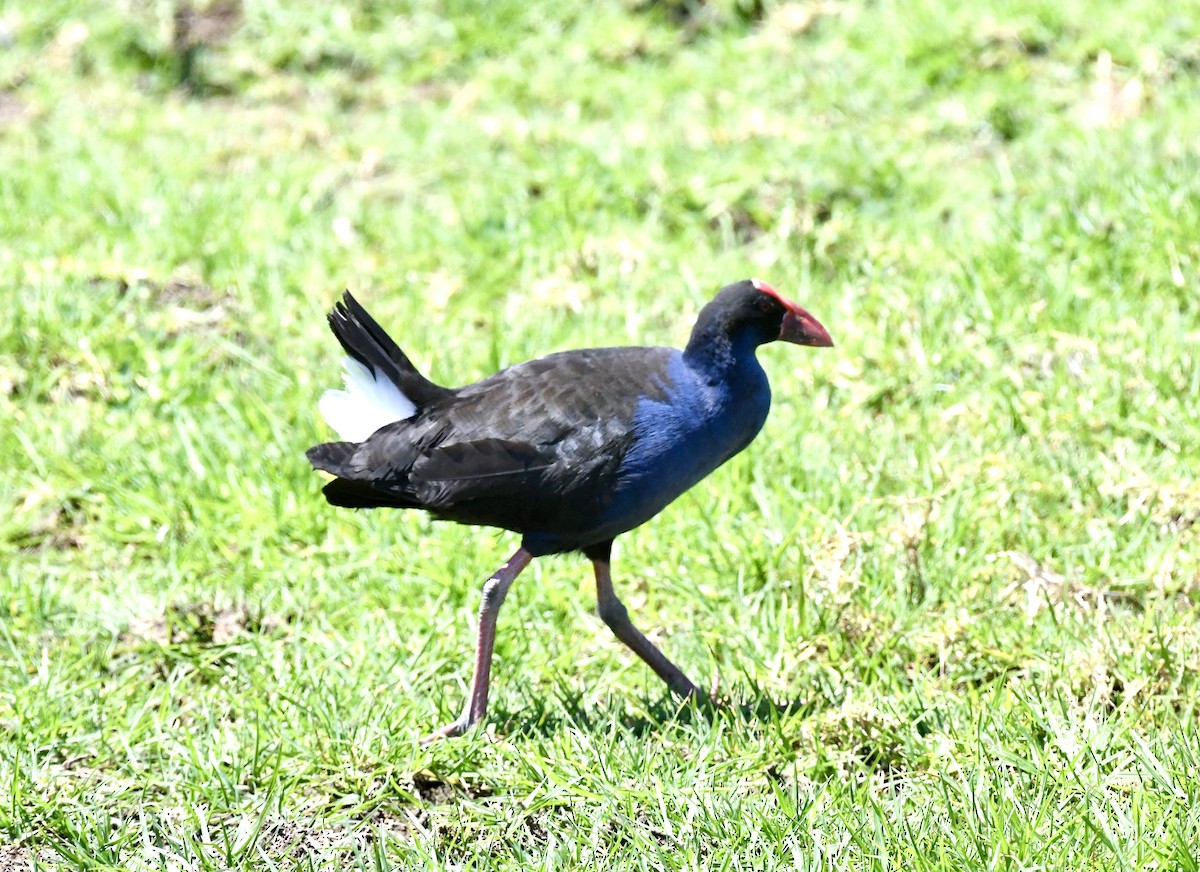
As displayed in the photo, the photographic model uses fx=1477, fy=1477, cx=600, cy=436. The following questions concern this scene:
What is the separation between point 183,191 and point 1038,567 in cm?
369

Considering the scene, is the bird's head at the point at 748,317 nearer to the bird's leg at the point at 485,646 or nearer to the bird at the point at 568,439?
the bird at the point at 568,439

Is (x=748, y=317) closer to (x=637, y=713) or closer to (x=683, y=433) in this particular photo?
(x=683, y=433)

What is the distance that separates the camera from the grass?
295 centimetres

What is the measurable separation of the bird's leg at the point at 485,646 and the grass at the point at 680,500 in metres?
0.09

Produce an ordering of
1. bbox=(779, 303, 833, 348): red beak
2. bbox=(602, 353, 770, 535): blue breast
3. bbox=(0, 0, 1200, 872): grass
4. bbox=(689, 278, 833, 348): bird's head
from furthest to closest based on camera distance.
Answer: bbox=(779, 303, 833, 348): red beak
bbox=(689, 278, 833, 348): bird's head
bbox=(602, 353, 770, 535): blue breast
bbox=(0, 0, 1200, 872): grass

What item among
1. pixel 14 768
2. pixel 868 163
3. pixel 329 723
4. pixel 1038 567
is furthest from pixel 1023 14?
pixel 14 768

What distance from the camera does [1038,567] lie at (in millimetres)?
3615

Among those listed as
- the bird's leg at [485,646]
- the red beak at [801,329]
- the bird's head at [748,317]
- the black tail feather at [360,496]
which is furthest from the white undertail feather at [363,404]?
the red beak at [801,329]

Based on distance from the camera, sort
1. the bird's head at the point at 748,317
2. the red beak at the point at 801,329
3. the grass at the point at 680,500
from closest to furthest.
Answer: the grass at the point at 680,500 → the bird's head at the point at 748,317 → the red beak at the point at 801,329

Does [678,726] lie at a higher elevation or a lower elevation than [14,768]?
lower

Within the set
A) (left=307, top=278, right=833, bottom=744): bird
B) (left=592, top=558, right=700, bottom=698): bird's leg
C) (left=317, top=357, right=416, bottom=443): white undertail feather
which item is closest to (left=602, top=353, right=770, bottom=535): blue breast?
(left=307, top=278, right=833, bottom=744): bird

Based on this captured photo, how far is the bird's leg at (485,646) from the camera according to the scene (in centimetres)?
317

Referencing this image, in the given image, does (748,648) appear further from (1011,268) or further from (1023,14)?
(1023,14)

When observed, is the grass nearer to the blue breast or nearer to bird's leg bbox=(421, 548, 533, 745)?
bird's leg bbox=(421, 548, 533, 745)
